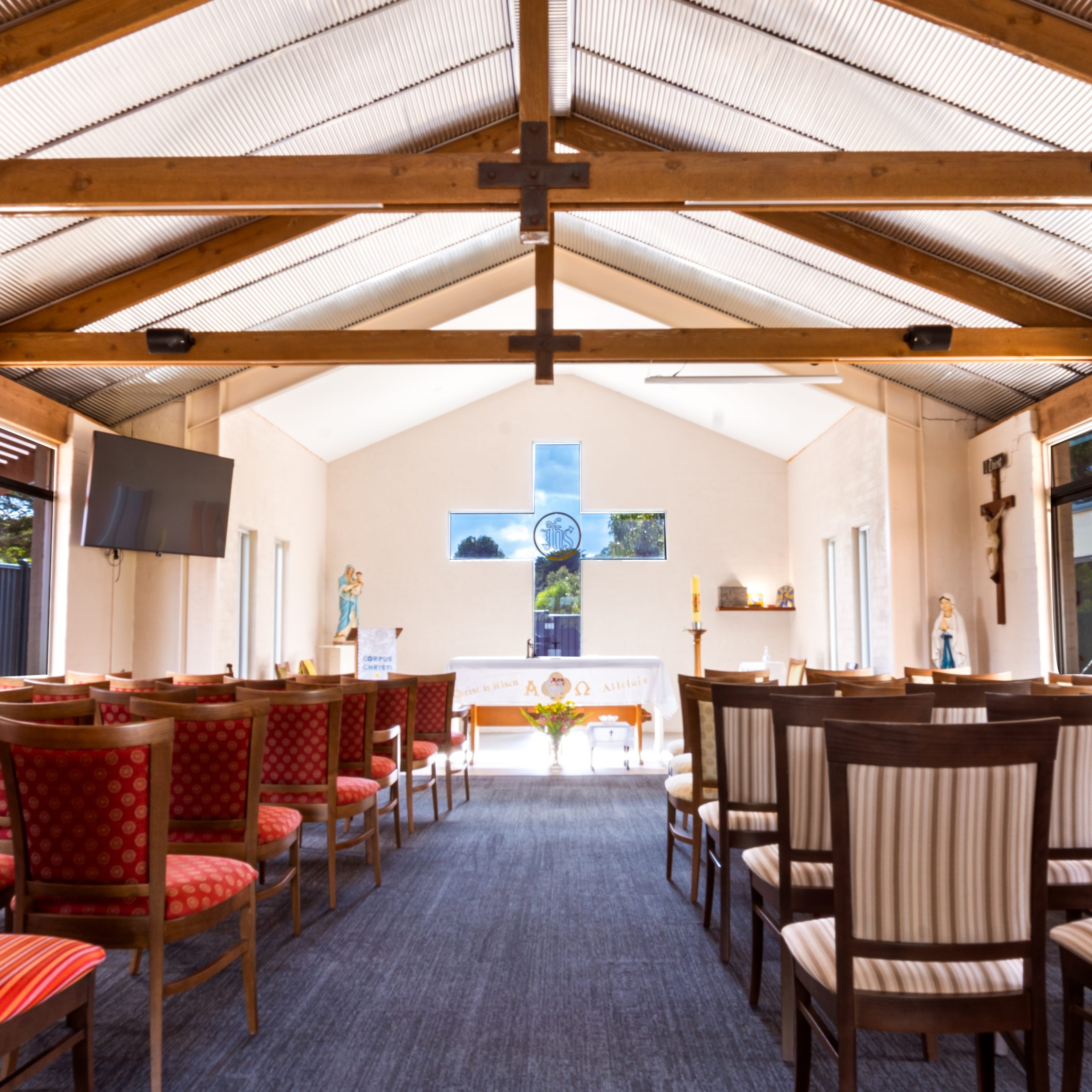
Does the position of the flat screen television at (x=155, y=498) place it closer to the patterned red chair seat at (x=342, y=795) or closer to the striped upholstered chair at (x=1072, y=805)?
the patterned red chair seat at (x=342, y=795)

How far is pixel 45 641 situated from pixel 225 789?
4.84 m

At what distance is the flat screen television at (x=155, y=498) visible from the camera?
263 inches

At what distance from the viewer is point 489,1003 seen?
2570 mm

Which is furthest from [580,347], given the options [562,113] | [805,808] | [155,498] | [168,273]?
[805,808]

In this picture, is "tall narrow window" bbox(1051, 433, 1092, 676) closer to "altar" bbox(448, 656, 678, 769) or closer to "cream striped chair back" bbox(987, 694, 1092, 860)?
"altar" bbox(448, 656, 678, 769)

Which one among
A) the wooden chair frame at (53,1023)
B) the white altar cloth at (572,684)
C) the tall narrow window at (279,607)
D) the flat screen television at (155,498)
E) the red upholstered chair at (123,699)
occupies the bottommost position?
the wooden chair frame at (53,1023)

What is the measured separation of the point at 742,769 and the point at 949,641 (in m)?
5.15

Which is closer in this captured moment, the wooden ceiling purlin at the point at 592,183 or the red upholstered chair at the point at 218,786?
the red upholstered chair at the point at 218,786

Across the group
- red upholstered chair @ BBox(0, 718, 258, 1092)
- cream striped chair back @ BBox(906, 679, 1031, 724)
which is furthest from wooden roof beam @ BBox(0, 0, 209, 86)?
cream striped chair back @ BBox(906, 679, 1031, 724)

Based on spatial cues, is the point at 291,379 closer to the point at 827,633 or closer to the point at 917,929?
the point at 827,633

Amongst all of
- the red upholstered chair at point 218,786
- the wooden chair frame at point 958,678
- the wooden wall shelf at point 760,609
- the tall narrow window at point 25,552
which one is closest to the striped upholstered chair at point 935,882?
the red upholstered chair at point 218,786

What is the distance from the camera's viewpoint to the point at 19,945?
1759 millimetres

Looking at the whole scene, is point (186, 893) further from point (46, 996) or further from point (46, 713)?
point (46, 713)

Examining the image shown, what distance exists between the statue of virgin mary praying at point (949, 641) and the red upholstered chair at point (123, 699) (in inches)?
240
